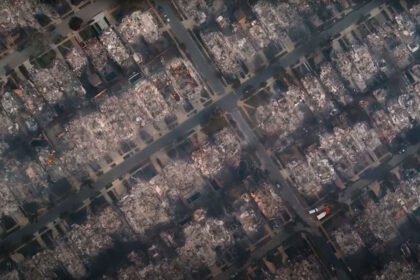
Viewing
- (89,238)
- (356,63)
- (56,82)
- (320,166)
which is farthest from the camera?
(356,63)

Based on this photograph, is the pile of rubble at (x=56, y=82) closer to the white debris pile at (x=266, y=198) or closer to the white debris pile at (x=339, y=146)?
the white debris pile at (x=266, y=198)

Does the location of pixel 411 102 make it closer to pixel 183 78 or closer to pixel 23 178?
pixel 183 78

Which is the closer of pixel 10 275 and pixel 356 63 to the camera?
pixel 10 275

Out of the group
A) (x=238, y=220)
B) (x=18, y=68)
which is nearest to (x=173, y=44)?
(x=18, y=68)

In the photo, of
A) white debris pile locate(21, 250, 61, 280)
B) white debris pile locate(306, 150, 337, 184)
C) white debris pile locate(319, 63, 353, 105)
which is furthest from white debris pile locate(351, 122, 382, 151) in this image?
white debris pile locate(21, 250, 61, 280)

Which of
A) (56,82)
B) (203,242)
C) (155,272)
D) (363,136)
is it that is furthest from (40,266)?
(363,136)
